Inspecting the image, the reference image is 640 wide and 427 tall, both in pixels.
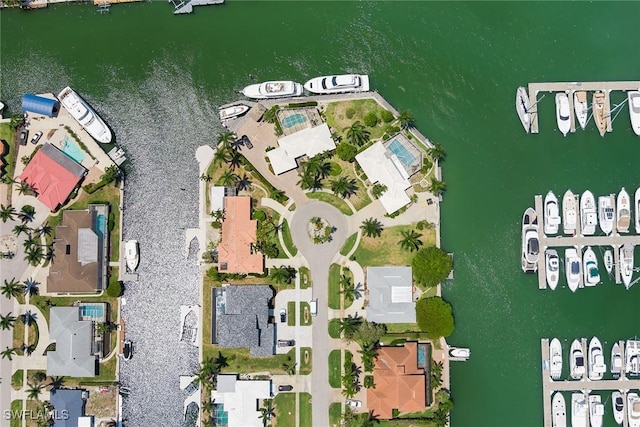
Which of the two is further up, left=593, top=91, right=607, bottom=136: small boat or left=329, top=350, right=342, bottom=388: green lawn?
left=593, top=91, right=607, bottom=136: small boat

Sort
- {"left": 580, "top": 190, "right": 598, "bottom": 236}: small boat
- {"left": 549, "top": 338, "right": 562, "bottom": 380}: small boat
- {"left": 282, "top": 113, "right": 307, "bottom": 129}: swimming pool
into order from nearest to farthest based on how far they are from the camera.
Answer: {"left": 549, "top": 338, "right": 562, "bottom": 380}: small boat, {"left": 580, "top": 190, "right": 598, "bottom": 236}: small boat, {"left": 282, "top": 113, "right": 307, "bottom": 129}: swimming pool

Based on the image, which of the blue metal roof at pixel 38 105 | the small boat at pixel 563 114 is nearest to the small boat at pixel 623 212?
the small boat at pixel 563 114

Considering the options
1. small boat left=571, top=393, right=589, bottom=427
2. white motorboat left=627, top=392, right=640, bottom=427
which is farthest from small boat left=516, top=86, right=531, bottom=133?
white motorboat left=627, top=392, right=640, bottom=427

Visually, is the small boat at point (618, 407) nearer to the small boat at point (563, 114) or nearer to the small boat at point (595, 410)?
the small boat at point (595, 410)

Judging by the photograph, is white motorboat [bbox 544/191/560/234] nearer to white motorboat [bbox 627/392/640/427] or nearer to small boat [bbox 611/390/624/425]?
small boat [bbox 611/390/624/425]

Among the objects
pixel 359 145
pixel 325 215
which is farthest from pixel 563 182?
pixel 325 215

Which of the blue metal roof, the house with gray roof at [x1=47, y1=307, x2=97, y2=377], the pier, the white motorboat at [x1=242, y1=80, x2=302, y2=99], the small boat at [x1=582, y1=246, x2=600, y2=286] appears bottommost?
the pier
